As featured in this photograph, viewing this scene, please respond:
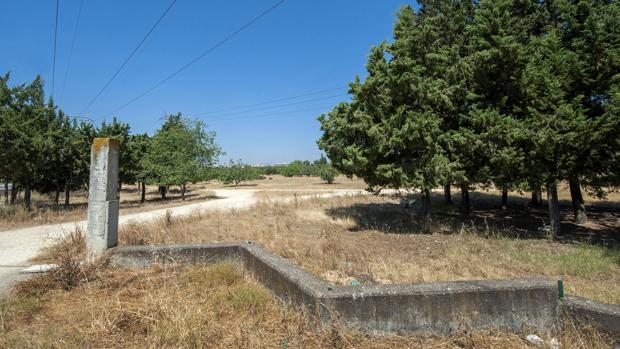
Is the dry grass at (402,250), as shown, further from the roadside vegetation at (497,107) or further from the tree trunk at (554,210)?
the roadside vegetation at (497,107)

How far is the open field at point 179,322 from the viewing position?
3.56 metres

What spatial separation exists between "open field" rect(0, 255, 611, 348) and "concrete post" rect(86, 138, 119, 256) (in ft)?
4.44

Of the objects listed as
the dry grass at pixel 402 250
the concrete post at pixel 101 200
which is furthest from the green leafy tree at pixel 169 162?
the concrete post at pixel 101 200

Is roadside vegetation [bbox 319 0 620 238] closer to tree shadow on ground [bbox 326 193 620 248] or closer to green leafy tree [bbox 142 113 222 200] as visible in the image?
tree shadow on ground [bbox 326 193 620 248]

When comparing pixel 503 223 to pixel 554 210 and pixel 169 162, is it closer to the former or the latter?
pixel 554 210

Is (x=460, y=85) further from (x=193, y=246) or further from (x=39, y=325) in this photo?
(x=39, y=325)

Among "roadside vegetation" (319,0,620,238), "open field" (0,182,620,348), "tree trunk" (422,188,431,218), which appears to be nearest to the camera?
"open field" (0,182,620,348)

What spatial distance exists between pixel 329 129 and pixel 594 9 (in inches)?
360

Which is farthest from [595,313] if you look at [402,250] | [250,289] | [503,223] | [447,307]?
[503,223]

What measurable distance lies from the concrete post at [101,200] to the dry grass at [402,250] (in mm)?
1228

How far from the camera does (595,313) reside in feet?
11.9

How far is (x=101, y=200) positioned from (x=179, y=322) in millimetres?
4026

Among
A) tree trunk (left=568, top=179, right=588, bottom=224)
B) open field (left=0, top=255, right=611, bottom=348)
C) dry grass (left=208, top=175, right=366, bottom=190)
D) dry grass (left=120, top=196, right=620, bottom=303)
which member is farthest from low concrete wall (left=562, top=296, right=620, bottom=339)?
dry grass (left=208, top=175, right=366, bottom=190)

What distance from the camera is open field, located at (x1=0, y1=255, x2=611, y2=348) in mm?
3559
